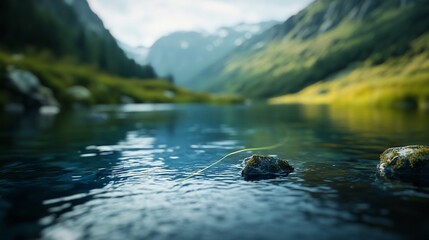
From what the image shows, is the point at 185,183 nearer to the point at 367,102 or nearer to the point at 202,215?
the point at 202,215

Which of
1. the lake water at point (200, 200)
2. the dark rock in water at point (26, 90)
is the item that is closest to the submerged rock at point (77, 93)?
the dark rock in water at point (26, 90)

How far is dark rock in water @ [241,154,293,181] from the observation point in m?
19.6

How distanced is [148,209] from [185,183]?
439 centimetres

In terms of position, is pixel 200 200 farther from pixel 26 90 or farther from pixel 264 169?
pixel 26 90

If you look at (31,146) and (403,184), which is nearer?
(403,184)

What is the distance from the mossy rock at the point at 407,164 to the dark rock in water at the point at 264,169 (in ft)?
18.1

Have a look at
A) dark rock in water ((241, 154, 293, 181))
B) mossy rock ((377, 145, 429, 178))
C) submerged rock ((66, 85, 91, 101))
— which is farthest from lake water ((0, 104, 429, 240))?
submerged rock ((66, 85, 91, 101))

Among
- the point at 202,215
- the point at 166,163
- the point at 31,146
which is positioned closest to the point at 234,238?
the point at 202,215

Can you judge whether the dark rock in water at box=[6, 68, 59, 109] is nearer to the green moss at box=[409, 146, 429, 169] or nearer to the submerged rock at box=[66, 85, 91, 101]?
the submerged rock at box=[66, 85, 91, 101]

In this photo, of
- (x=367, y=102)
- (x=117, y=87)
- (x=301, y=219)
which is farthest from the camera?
(x=117, y=87)

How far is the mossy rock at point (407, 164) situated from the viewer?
18.9 m

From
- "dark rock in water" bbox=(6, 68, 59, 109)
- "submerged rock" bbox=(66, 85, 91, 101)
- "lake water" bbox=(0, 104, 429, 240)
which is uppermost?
"submerged rock" bbox=(66, 85, 91, 101)

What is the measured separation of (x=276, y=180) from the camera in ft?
60.8

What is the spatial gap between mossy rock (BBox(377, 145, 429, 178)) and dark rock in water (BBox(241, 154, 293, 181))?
18.1 feet
